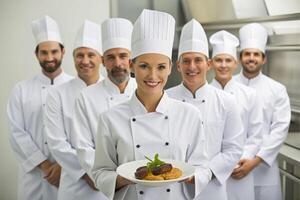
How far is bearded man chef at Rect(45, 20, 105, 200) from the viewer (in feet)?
5.94

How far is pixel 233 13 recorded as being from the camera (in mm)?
3078

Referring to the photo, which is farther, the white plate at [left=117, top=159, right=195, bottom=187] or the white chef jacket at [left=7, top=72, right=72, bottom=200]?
the white chef jacket at [left=7, top=72, right=72, bottom=200]

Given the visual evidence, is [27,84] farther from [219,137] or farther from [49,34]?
[219,137]

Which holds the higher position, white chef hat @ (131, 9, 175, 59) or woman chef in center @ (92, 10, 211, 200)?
white chef hat @ (131, 9, 175, 59)

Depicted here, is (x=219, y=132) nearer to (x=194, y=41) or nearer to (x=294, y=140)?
(x=194, y=41)

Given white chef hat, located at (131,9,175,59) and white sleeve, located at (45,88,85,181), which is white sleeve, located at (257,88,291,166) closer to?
white sleeve, located at (45,88,85,181)

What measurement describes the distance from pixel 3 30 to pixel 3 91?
0.45 metres

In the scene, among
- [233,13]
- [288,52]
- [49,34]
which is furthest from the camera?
[233,13]

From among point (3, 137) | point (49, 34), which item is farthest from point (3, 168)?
point (49, 34)

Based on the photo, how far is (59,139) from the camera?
1893mm

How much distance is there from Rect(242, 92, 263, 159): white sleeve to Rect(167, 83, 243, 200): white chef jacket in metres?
0.40

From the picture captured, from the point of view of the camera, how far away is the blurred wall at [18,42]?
2840 mm

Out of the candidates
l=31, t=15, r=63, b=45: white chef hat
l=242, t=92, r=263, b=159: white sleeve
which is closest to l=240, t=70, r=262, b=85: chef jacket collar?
l=242, t=92, r=263, b=159: white sleeve

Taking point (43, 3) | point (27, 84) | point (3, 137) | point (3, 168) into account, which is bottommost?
point (3, 168)
